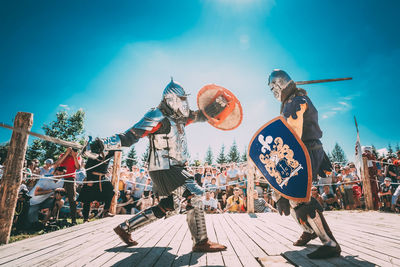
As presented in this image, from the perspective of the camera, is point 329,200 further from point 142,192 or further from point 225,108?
point 142,192

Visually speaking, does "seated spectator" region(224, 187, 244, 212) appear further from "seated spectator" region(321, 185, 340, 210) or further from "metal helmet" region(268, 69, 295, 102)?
"metal helmet" region(268, 69, 295, 102)

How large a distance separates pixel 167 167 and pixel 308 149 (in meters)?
1.54

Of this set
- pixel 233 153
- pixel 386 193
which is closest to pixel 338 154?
pixel 233 153

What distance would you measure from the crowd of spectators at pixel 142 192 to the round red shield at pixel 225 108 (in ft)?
7.12

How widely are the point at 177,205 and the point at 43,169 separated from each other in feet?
18.5

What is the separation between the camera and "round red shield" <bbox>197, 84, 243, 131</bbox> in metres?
3.04

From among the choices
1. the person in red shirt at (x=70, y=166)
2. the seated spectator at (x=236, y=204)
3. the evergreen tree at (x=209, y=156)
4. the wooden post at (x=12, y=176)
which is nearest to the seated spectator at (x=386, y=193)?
the seated spectator at (x=236, y=204)

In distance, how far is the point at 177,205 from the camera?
251 centimetres

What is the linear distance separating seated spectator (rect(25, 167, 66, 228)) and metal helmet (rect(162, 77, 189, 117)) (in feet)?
9.62

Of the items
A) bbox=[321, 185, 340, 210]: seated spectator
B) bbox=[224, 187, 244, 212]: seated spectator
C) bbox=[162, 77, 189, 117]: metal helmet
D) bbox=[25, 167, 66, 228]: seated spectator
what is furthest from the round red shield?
bbox=[321, 185, 340, 210]: seated spectator

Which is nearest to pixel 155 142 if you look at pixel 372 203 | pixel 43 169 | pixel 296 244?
pixel 296 244

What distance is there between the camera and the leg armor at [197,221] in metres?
2.20

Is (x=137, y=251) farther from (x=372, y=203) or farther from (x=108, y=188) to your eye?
(x=372, y=203)

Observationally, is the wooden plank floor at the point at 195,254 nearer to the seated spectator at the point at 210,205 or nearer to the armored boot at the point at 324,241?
the armored boot at the point at 324,241
